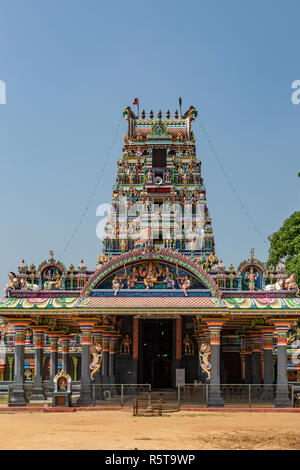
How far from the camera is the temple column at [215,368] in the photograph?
88.9 feet

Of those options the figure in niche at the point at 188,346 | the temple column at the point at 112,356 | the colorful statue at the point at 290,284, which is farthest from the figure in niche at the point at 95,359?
the figure in niche at the point at 188,346

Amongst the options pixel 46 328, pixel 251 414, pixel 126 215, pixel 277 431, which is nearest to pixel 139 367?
pixel 46 328

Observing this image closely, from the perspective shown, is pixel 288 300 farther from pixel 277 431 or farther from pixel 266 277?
pixel 277 431

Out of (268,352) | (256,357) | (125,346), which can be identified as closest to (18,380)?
(125,346)

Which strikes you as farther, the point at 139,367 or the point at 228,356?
the point at 228,356

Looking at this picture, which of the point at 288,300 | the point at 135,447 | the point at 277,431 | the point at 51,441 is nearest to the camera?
the point at 135,447

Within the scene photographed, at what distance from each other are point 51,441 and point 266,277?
16.1 metres

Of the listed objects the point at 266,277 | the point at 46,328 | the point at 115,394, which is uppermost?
→ the point at 266,277

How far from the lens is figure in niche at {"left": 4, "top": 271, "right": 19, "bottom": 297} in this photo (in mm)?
28406

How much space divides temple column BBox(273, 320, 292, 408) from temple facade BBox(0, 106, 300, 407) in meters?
0.05

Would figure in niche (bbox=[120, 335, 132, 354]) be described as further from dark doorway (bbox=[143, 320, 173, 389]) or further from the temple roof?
the temple roof

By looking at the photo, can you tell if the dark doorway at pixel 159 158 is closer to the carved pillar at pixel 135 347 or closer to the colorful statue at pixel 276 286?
the carved pillar at pixel 135 347

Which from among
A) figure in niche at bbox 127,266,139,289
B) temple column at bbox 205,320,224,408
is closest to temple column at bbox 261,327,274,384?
temple column at bbox 205,320,224,408
